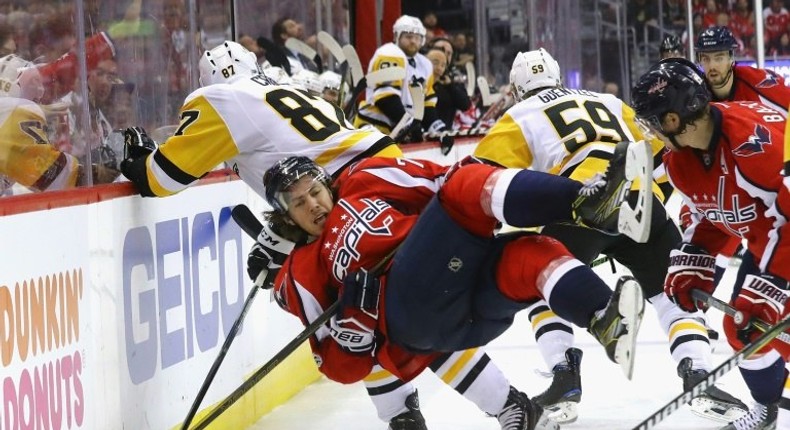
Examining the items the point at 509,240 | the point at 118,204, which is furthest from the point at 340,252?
the point at 118,204

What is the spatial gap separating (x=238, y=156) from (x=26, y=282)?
119 centimetres

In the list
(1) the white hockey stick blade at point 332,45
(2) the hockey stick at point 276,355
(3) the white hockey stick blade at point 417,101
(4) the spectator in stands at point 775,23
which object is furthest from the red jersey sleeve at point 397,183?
(4) the spectator in stands at point 775,23

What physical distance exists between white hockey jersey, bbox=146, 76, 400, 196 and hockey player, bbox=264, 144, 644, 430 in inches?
15.8

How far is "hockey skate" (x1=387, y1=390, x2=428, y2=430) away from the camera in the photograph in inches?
139

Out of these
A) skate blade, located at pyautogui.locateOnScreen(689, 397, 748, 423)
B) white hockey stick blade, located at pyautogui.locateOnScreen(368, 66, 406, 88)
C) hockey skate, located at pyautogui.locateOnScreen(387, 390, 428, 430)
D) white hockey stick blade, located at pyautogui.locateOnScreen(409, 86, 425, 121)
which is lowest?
skate blade, located at pyautogui.locateOnScreen(689, 397, 748, 423)

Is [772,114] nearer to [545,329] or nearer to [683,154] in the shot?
[683,154]

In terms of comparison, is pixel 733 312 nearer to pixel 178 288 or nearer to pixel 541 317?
pixel 541 317

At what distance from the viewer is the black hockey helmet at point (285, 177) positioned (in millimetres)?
3193

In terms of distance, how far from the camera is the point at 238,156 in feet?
13.0

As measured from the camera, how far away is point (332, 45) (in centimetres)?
713

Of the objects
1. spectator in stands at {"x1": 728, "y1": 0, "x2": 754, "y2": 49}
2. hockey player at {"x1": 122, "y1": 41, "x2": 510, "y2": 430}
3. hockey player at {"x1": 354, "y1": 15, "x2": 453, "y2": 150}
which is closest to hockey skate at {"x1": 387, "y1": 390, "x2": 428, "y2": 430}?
hockey player at {"x1": 122, "y1": 41, "x2": 510, "y2": 430}

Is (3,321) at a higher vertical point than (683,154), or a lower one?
lower

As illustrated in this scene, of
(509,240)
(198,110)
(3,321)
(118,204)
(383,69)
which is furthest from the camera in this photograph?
(383,69)

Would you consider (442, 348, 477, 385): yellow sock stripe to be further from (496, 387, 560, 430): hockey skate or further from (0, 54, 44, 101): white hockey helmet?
(0, 54, 44, 101): white hockey helmet
